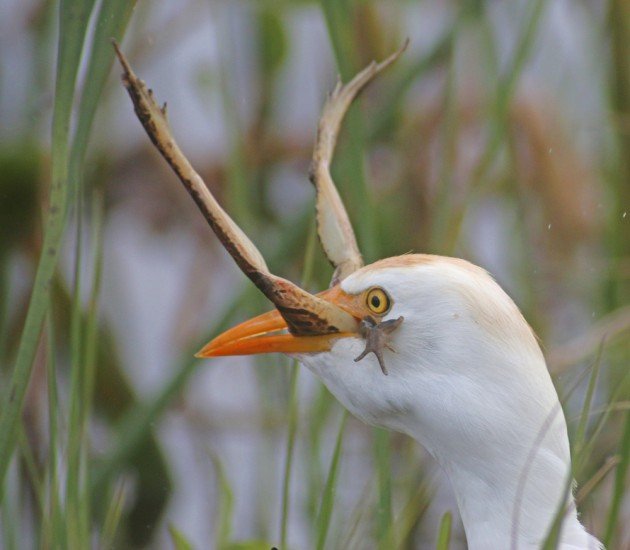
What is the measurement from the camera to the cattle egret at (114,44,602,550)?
104 cm

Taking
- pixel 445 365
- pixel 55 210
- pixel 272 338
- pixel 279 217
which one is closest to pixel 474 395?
pixel 445 365

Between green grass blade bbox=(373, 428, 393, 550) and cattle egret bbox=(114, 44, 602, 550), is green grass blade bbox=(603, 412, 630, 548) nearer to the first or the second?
cattle egret bbox=(114, 44, 602, 550)

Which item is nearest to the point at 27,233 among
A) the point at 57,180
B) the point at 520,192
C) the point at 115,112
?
the point at 115,112

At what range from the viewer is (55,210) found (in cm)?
107

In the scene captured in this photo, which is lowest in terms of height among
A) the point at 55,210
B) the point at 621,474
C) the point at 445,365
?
the point at 621,474

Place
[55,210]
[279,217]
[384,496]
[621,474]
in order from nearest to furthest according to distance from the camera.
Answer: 1. [621,474]
2. [55,210]
3. [384,496]
4. [279,217]

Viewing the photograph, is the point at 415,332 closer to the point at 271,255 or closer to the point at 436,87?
the point at 271,255

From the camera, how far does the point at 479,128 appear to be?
262cm

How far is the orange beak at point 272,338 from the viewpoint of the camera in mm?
1123

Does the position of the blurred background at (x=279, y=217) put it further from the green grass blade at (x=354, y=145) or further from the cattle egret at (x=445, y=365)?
the cattle egret at (x=445, y=365)

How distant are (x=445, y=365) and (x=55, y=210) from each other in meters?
0.35

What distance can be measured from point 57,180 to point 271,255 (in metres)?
0.66

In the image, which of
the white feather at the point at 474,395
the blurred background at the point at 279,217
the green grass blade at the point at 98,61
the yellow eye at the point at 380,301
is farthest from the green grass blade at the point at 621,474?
the green grass blade at the point at 98,61

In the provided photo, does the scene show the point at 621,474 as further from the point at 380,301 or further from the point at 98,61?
the point at 98,61
